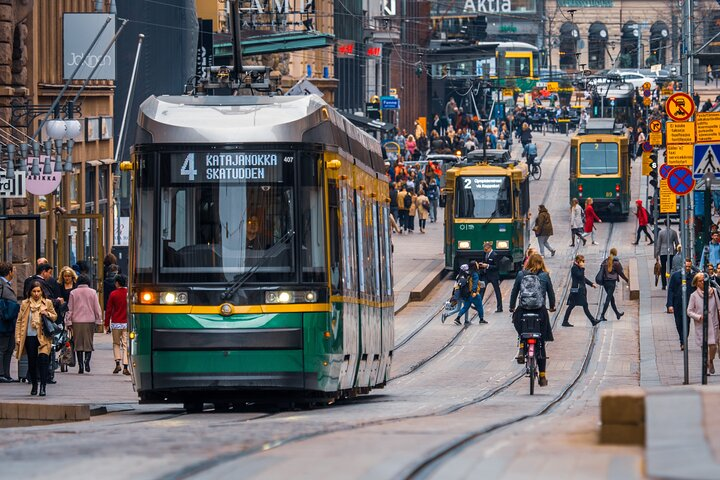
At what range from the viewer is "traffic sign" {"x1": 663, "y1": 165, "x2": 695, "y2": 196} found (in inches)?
983

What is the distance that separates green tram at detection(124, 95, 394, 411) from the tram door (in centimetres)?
1554

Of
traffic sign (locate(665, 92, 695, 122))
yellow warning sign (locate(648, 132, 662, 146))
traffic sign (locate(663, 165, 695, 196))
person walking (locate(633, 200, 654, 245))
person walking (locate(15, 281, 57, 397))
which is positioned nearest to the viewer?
person walking (locate(15, 281, 57, 397))

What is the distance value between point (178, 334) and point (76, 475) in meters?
5.97

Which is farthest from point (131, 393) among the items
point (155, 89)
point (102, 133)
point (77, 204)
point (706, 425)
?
point (155, 89)

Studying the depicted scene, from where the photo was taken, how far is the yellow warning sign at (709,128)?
26531 mm

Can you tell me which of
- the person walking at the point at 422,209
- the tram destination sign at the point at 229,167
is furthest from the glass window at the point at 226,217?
the person walking at the point at 422,209

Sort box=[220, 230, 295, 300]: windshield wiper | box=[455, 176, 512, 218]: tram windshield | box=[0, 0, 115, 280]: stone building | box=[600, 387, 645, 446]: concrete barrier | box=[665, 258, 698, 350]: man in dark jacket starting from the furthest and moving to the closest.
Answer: box=[455, 176, 512, 218]: tram windshield
box=[0, 0, 115, 280]: stone building
box=[665, 258, 698, 350]: man in dark jacket
box=[220, 230, 295, 300]: windshield wiper
box=[600, 387, 645, 446]: concrete barrier

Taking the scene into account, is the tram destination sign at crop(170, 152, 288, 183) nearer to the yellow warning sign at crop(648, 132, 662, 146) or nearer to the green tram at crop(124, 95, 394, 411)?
the green tram at crop(124, 95, 394, 411)

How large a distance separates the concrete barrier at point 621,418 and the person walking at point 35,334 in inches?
421

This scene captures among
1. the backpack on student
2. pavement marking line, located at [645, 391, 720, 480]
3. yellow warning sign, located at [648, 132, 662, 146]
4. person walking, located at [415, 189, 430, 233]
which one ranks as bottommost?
pavement marking line, located at [645, 391, 720, 480]

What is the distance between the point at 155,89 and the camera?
48906mm

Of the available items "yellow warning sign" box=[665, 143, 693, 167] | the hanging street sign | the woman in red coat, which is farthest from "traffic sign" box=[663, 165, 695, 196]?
the woman in red coat

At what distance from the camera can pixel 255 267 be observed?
643 inches

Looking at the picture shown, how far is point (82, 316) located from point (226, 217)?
9393 mm
